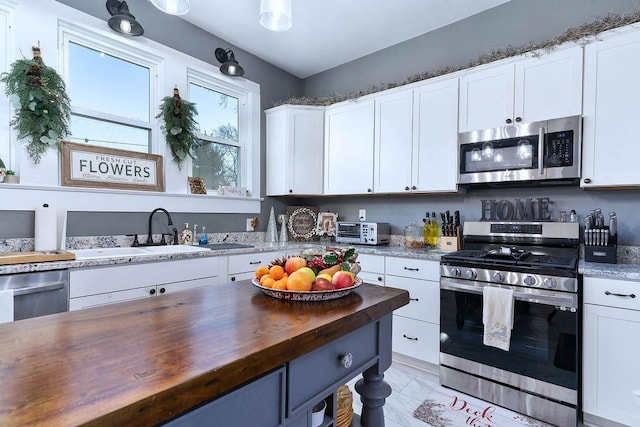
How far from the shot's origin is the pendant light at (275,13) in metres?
1.79

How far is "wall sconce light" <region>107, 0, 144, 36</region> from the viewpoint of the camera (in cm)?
258

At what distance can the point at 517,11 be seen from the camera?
9.32 feet

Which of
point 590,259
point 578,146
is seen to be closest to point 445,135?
point 578,146

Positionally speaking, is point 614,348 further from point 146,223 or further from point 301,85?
point 301,85

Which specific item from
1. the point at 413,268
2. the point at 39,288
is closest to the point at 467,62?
the point at 413,268

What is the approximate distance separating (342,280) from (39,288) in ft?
5.62

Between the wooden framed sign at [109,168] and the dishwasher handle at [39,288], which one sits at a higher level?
the wooden framed sign at [109,168]

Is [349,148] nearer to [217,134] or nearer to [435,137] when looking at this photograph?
[435,137]

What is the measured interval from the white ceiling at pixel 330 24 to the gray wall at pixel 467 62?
0.39 ft

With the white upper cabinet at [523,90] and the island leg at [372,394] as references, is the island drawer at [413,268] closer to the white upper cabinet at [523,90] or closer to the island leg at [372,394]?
the white upper cabinet at [523,90]

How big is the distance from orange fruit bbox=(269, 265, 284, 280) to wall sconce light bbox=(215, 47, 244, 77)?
111 inches

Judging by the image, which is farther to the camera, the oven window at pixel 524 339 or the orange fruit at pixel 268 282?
the oven window at pixel 524 339

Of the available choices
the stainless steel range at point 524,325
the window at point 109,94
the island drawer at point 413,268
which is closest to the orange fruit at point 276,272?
the stainless steel range at point 524,325

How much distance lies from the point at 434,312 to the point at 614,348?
3.41ft
